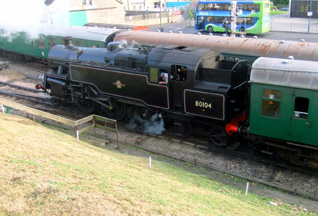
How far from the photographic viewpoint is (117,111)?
13609 mm

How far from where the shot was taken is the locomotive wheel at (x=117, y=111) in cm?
1339

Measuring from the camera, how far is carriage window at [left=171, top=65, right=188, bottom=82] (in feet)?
36.0

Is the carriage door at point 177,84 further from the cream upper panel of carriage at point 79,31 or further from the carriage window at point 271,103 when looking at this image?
the cream upper panel of carriage at point 79,31

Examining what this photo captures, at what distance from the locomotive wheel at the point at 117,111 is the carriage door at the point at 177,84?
9.09 ft

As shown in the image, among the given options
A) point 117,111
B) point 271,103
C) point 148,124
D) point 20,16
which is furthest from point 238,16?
point 271,103

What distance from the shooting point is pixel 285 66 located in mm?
9070

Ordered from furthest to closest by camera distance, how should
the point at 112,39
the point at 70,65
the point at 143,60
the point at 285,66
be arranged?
the point at 112,39
the point at 70,65
the point at 143,60
the point at 285,66

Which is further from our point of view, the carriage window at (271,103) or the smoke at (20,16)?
the smoke at (20,16)

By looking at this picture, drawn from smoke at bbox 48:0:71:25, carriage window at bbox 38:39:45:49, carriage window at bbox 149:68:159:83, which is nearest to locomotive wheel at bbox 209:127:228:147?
carriage window at bbox 149:68:159:83

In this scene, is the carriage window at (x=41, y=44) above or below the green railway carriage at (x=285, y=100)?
above

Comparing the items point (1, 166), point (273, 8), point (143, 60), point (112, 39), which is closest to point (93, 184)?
point (1, 166)

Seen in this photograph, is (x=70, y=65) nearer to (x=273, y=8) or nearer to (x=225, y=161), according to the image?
(x=225, y=161)

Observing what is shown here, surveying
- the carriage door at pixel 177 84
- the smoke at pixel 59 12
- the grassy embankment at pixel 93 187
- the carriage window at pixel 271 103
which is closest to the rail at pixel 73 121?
the grassy embankment at pixel 93 187

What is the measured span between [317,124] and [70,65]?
32.7ft
